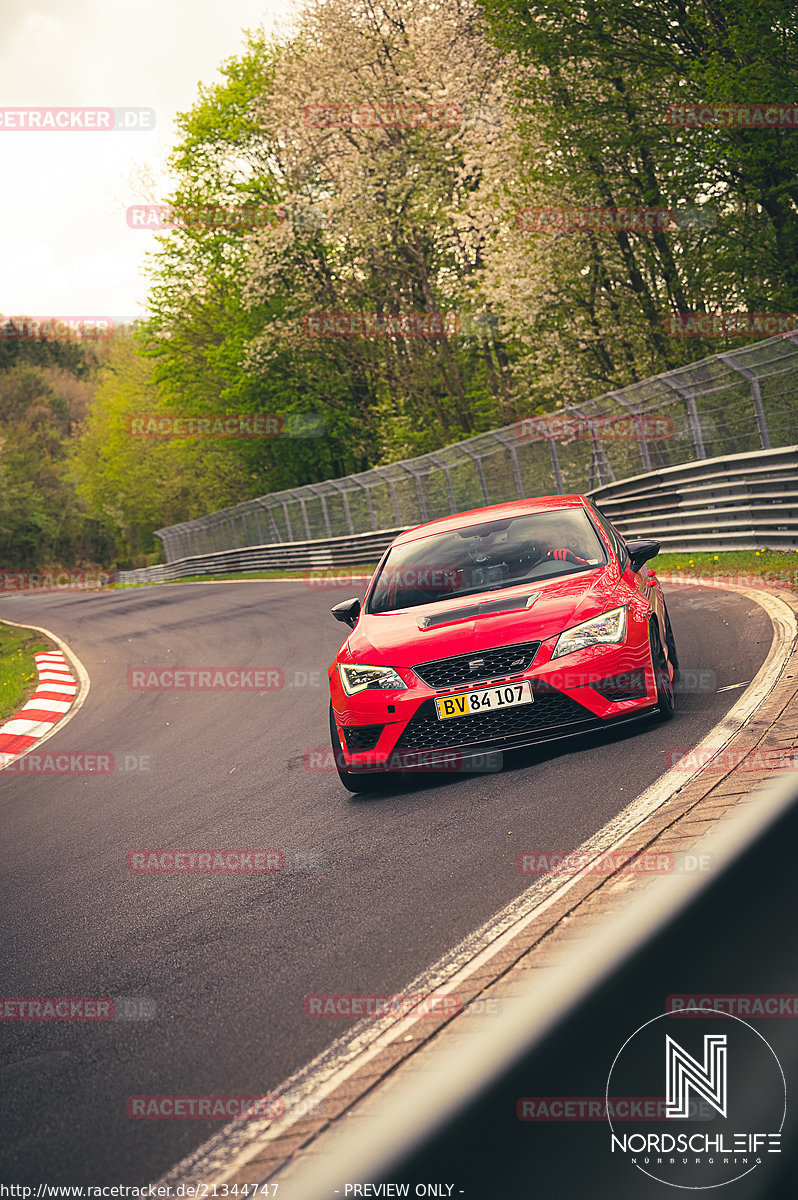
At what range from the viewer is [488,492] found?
78.4 ft

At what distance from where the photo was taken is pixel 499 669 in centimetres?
566

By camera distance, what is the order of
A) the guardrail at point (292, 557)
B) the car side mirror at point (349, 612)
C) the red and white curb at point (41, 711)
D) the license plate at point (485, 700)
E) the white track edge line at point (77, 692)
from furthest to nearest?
the guardrail at point (292, 557) < the red and white curb at point (41, 711) < the white track edge line at point (77, 692) < the car side mirror at point (349, 612) < the license plate at point (485, 700)

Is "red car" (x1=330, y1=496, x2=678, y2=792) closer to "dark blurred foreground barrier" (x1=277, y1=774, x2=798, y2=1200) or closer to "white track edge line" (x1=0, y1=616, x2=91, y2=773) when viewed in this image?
"dark blurred foreground barrier" (x1=277, y1=774, x2=798, y2=1200)

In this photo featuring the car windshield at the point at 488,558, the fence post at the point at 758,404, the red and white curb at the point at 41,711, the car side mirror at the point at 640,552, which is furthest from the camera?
the fence post at the point at 758,404

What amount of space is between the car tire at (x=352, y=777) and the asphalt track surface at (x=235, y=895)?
107 millimetres

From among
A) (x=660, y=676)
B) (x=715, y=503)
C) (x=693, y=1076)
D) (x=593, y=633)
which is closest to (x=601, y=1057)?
(x=693, y=1076)

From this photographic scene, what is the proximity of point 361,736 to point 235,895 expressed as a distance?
55.5 inches

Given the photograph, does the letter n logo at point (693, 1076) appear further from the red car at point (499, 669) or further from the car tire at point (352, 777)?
the car tire at point (352, 777)

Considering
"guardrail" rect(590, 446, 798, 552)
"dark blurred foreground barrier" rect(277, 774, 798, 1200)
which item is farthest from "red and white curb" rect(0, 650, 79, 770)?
"dark blurred foreground barrier" rect(277, 774, 798, 1200)

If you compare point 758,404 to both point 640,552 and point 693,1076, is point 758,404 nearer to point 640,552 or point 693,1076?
point 640,552

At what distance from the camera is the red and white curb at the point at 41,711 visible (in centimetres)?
1148

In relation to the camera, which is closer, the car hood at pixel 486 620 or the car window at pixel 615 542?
the car hood at pixel 486 620

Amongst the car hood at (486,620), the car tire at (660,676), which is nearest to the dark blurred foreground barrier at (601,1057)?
the car hood at (486,620)

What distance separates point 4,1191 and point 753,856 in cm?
178
